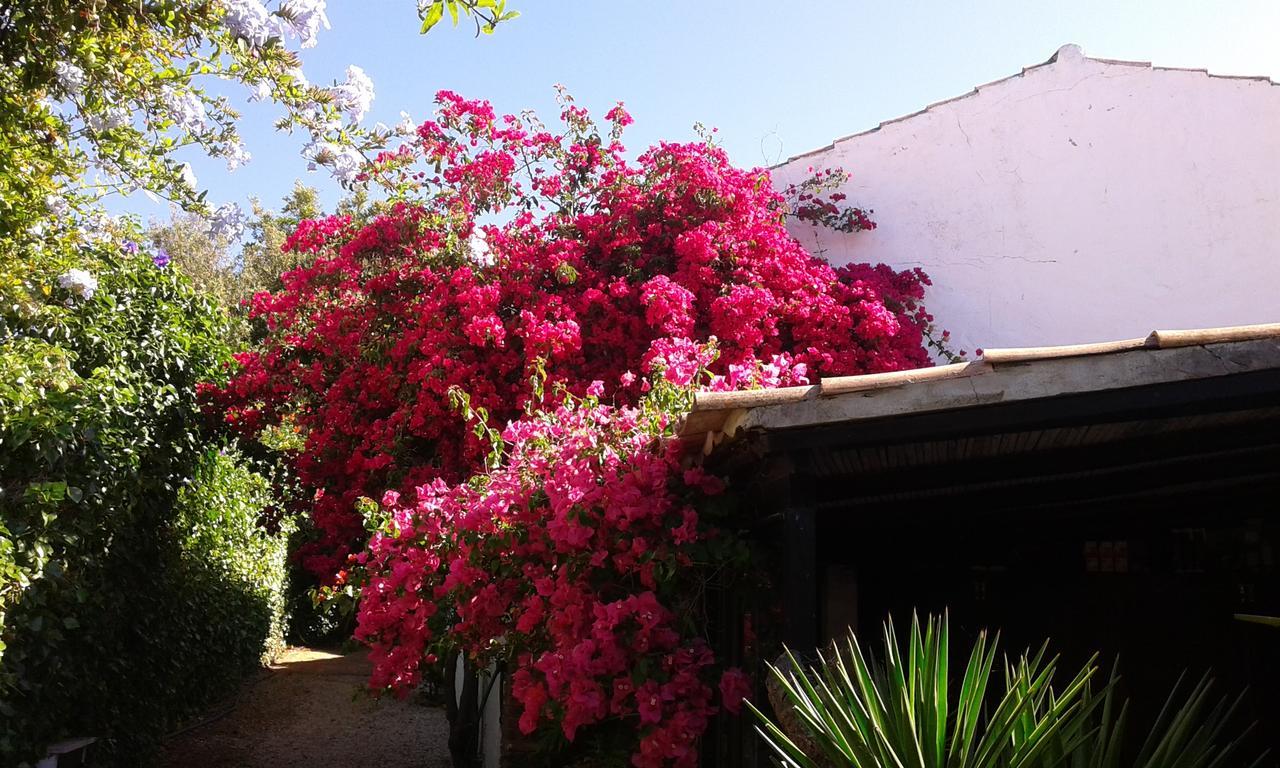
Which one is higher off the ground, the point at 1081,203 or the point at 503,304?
the point at 1081,203

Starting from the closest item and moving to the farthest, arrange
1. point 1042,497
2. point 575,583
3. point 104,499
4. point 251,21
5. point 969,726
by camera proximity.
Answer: point 969,726 → point 575,583 → point 1042,497 → point 251,21 → point 104,499

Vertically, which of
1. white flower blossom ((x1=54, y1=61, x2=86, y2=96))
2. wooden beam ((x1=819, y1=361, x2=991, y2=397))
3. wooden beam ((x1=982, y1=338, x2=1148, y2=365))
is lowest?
wooden beam ((x1=819, y1=361, x2=991, y2=397))

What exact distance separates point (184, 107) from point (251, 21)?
42.5 inches

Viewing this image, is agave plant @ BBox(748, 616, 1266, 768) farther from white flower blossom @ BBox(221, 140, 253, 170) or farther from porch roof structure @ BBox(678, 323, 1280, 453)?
white flower blossom @ BBox(221, 140, 253, 170)

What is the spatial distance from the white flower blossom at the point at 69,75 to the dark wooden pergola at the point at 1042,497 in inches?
165

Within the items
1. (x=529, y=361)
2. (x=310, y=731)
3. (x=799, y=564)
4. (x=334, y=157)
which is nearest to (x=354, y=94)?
(x=334, y=157)

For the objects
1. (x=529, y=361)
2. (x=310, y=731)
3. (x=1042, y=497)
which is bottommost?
(x=310, y=731)

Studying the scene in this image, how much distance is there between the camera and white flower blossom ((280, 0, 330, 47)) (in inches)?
235

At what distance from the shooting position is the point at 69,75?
19.7 feet

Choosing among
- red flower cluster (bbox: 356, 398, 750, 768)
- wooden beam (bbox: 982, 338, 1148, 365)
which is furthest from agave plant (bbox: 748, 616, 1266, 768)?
red flower cluster (bbox: 356, 398, 750, 768)

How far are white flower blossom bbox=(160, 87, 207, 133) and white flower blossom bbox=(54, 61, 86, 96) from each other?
647mm

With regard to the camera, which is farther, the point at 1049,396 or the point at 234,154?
the point at 234,154

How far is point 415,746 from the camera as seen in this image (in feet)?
40.4

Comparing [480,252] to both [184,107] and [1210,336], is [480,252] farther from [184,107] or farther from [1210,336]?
[1210,336]
